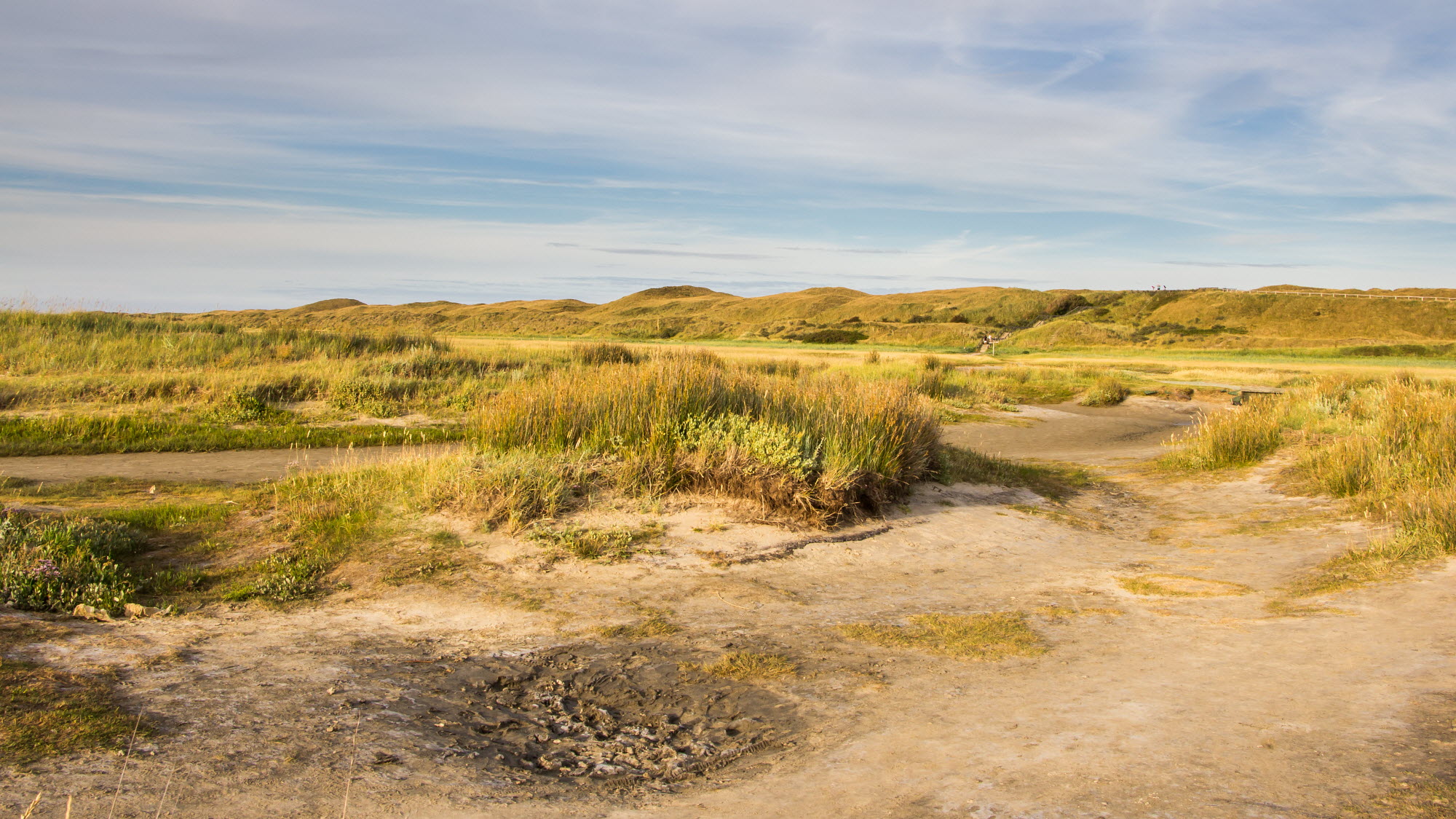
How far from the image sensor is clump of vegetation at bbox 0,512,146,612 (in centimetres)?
555

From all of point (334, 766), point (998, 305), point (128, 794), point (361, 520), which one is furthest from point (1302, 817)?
point (998, 305)

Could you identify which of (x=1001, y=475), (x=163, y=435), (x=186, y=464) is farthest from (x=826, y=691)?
(x=163, y=435)

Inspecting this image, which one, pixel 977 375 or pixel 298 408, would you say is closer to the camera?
pixel 298 408

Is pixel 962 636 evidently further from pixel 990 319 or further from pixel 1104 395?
pixel 990 319

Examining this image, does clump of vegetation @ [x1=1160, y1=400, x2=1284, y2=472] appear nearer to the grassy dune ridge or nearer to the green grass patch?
the green grass patch

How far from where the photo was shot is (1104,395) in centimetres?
2564

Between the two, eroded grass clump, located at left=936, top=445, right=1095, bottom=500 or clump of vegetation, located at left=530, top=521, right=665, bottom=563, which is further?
eroded grass clump, located at left=936, top=445, right=1095, bottom=500

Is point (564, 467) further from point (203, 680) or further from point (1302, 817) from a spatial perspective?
point (1302, 817)

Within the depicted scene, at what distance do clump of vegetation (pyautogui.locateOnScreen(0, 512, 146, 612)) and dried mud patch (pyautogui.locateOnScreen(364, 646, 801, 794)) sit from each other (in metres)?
2.43

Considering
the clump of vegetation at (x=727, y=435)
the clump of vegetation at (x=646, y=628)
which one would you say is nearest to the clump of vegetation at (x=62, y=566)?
the clump of vegetation at (x=646, y=628)

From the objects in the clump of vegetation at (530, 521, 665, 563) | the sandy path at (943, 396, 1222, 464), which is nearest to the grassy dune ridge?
the sandy path at (943, 396, 1222, 464)

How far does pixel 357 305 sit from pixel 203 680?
127564mm

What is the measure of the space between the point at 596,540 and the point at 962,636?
10.5ft

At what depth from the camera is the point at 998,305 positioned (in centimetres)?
8475
